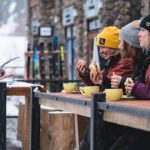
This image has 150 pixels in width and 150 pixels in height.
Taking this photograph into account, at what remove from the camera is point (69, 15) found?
17.4 m

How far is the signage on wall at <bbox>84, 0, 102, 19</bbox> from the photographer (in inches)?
573

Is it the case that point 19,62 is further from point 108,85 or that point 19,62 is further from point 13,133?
point 108,85

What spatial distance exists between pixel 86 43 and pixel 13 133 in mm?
7592

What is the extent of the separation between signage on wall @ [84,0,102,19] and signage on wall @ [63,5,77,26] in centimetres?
98

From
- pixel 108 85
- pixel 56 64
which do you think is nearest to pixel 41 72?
pixel 56 64

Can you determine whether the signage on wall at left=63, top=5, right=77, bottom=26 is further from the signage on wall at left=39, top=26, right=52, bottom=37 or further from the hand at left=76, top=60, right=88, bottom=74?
the hand at left=76, top=60, right=88, bottom=74

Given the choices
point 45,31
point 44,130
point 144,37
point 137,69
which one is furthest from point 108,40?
point 45,31

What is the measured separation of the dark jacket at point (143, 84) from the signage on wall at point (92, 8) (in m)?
10.6

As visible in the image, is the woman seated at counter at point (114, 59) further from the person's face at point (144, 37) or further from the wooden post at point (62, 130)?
the wooden post at point (62, 130)

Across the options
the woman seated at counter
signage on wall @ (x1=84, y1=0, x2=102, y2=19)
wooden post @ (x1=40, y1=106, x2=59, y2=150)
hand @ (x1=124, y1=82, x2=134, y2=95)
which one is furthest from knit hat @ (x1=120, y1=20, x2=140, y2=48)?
signage on wall @ (x1=84, y1=0, x2=102, y2=19)

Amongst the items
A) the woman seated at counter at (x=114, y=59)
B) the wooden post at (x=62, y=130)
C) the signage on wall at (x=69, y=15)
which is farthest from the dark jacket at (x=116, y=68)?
the signage on wall at (x=69, y=15)

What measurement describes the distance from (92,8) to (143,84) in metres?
11.8

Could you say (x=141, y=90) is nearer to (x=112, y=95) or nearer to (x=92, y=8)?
(x=112, y=95)

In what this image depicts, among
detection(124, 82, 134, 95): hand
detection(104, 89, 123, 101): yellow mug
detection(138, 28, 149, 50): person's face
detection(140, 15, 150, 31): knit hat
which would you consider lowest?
detection(104, 89, 123, 101): yellow mug
